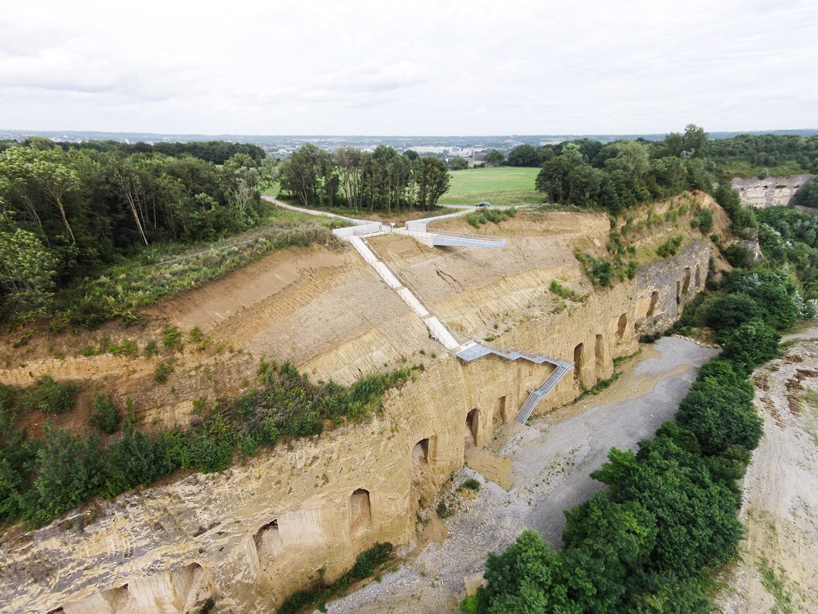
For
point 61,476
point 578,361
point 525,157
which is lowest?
point 578,361

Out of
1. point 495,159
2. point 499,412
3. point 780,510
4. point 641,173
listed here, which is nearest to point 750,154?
point 495,159

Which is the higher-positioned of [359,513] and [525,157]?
[525,157]

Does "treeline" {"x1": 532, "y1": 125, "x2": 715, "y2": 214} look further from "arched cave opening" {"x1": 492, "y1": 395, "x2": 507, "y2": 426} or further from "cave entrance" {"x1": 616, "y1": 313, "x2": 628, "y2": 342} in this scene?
"arched cave opening" {"x1": 492, "y1": 395, "x2": 507, "y2": 426}

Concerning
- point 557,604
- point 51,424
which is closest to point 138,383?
point 51,424

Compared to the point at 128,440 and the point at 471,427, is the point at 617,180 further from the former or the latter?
the point at 128,440

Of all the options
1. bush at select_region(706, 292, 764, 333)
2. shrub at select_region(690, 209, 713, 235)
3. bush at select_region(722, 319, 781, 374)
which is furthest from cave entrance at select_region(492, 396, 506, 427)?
shrub at select_region(690, 209, 713, 235)

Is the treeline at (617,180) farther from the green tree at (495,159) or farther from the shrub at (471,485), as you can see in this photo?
the green tree at (495,159)
